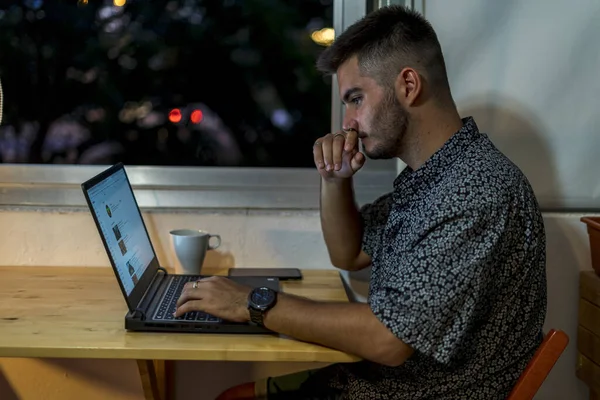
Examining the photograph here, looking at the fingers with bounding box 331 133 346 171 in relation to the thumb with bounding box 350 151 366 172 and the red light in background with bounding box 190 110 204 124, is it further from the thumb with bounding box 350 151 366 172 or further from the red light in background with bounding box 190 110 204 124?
the red light in background with bounding box 190 110 204 124

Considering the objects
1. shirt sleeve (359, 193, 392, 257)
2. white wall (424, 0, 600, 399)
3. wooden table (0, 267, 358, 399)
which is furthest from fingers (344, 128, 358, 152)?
white wall (424, 0, 600, 399)

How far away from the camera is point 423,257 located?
3.89 feet

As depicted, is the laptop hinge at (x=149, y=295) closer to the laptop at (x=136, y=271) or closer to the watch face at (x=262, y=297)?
the laptop at (x=136, y=271)

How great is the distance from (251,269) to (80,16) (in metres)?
0.85

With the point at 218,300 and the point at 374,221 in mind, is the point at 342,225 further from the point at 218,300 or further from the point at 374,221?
the point at 218,300

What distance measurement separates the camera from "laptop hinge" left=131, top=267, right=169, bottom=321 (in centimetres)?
135

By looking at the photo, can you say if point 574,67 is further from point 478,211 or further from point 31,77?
point 31,77

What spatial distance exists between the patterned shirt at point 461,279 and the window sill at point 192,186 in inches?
18.4

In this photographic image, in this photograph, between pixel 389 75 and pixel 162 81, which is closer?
pixel 389 75

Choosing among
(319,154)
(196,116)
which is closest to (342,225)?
(319,154)

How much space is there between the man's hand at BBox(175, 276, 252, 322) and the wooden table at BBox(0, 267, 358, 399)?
4 cm

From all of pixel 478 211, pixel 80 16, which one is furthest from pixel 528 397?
pixel 80 16

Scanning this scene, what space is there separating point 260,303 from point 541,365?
525mm

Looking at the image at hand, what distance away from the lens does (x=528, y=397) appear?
1.22m
